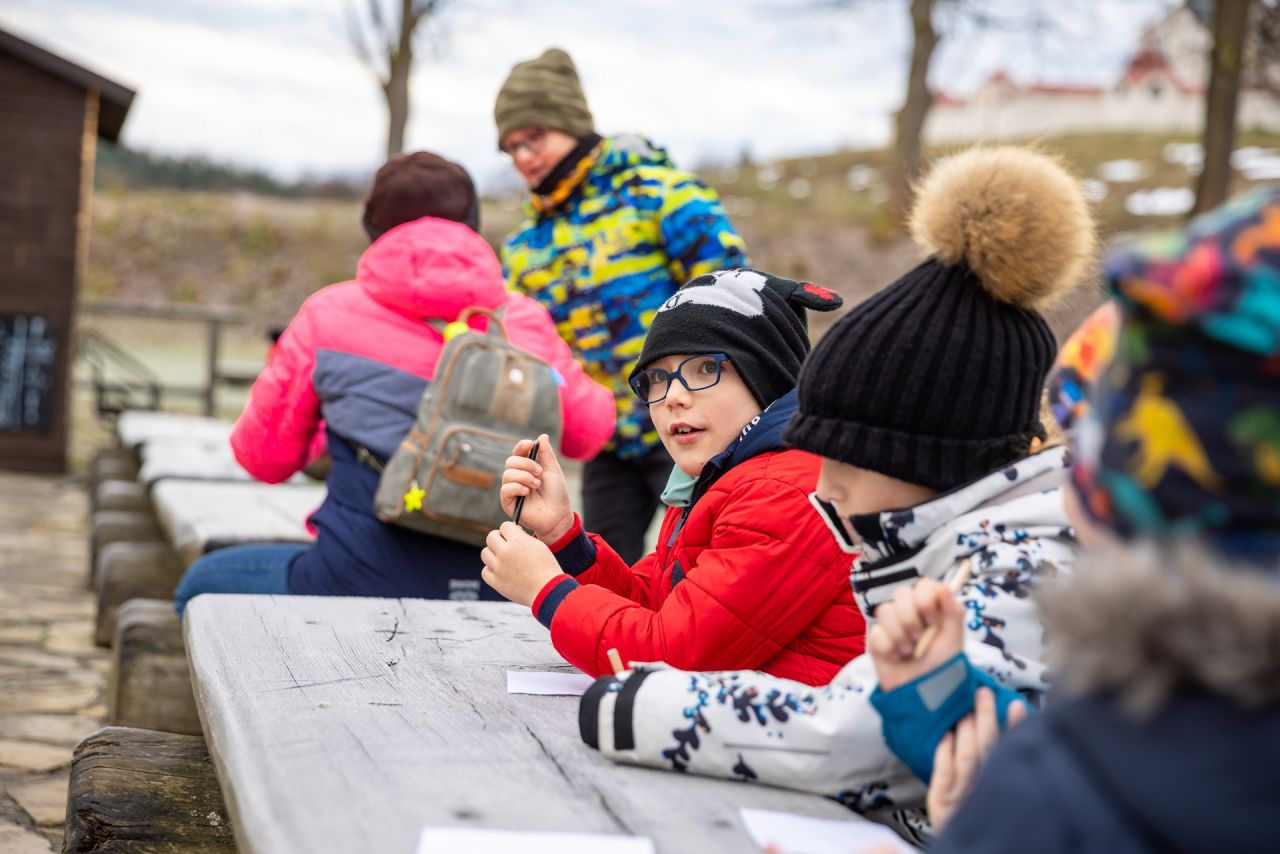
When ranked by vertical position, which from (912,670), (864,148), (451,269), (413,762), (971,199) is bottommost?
(413,762)

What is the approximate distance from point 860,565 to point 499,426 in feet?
5.18

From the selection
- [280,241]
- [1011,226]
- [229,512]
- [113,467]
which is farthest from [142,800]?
[280,241]

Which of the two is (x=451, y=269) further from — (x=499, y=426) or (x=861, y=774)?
(x=861, y=774)

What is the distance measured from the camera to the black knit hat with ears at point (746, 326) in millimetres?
2244

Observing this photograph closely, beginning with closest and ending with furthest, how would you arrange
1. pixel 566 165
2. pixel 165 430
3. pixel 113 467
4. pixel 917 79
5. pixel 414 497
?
pixel 414 497, pixel 566 165, pixel 165 430, pixel 113 467, pixel 917 79

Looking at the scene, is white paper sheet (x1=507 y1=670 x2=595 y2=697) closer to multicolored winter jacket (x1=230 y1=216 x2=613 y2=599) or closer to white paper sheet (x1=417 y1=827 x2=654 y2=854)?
white paper sheet (x1=417 y1=827 x2=654 y2=854)

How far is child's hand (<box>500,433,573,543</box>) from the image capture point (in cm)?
222

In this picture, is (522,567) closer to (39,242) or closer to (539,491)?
(539,491)

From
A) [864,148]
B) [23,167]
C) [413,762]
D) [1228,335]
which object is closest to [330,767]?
[413,762]

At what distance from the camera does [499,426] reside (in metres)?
3.05

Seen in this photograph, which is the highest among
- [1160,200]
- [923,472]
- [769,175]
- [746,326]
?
[769,175]

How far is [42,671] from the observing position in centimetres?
455

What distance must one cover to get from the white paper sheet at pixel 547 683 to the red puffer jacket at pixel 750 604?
4 centimetres

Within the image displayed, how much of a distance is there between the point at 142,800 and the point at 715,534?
44.1 inches
